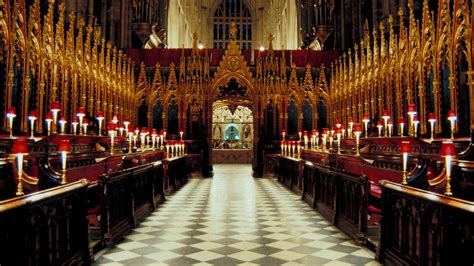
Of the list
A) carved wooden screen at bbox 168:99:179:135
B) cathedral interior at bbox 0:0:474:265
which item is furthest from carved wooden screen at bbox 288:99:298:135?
carved wooden screen at bbox 168:99:179:135

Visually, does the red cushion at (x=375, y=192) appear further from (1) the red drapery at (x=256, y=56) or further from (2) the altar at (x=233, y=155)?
(2) the altar at (x=233, y=155)

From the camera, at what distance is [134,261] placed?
195 inches

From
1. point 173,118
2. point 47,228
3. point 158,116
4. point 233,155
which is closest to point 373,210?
point 47,228

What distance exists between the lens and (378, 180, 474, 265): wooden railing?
297 cm

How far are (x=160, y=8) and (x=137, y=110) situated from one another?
34.1ft

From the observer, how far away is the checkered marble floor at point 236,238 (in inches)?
199

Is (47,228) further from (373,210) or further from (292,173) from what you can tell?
(292,173)

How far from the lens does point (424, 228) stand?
3.76m

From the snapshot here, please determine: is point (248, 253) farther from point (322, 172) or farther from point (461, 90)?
point (461, 90)

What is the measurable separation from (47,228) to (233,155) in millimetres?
25963

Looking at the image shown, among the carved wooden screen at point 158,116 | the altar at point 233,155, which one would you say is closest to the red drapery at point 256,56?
the carved wooden screen at point 158,116

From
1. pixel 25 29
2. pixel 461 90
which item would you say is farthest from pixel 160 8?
pixel 461 90

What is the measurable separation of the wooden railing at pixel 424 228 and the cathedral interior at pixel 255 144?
2 centimetres

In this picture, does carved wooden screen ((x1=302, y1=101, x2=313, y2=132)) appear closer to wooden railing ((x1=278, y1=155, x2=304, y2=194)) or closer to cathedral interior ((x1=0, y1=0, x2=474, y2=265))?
cathedral interior ((x1=0, y1=0, x2=474, y2=265))
